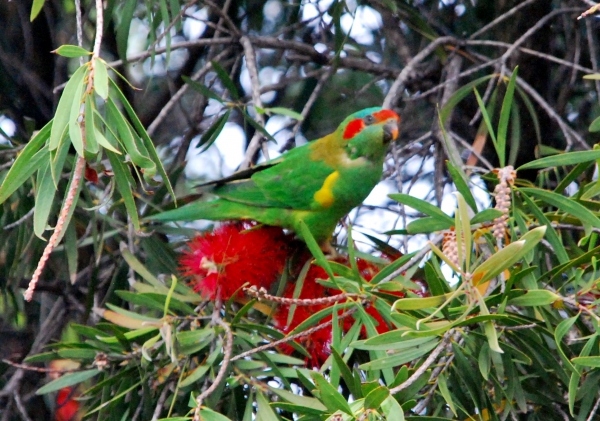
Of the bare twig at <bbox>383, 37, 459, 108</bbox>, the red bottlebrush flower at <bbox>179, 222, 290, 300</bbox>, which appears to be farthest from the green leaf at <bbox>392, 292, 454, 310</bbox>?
the bare twig at <bbox>383, 37, 459, 108</bbox>

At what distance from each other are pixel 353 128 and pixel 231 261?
30.6 inches

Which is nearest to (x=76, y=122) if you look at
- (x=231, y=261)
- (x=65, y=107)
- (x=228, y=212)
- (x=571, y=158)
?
(x=65, y=107)

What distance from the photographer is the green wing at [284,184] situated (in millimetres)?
2398

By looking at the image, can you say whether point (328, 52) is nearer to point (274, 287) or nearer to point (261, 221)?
point (261, 221)

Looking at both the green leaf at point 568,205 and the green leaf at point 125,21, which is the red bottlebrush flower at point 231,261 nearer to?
the green leaf at point 125,21

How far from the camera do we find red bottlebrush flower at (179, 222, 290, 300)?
75.4 inches

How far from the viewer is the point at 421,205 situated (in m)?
1.44

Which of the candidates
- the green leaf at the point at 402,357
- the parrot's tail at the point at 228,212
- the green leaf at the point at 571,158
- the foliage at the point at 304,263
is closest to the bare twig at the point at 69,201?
the foliage at the point at 304,263

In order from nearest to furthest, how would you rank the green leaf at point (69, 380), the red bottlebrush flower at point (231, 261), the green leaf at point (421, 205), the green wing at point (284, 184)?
the green leaf at point (421, 205) < the green leaf at point (69, 380) < the red bottlebrush flower at point (231, 261) < the green wing at point (284, 184)

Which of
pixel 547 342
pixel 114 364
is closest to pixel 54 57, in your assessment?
pixel 114 364

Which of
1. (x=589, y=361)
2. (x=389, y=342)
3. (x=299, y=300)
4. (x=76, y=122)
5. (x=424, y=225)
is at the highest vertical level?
(x=76, y=122)

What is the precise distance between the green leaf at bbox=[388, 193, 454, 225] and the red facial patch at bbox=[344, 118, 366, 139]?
1065 millimetres

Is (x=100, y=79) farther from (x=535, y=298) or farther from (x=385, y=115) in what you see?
(x=385, y=115)

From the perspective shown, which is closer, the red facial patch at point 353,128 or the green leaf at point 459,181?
the green leaf at point 459,181
